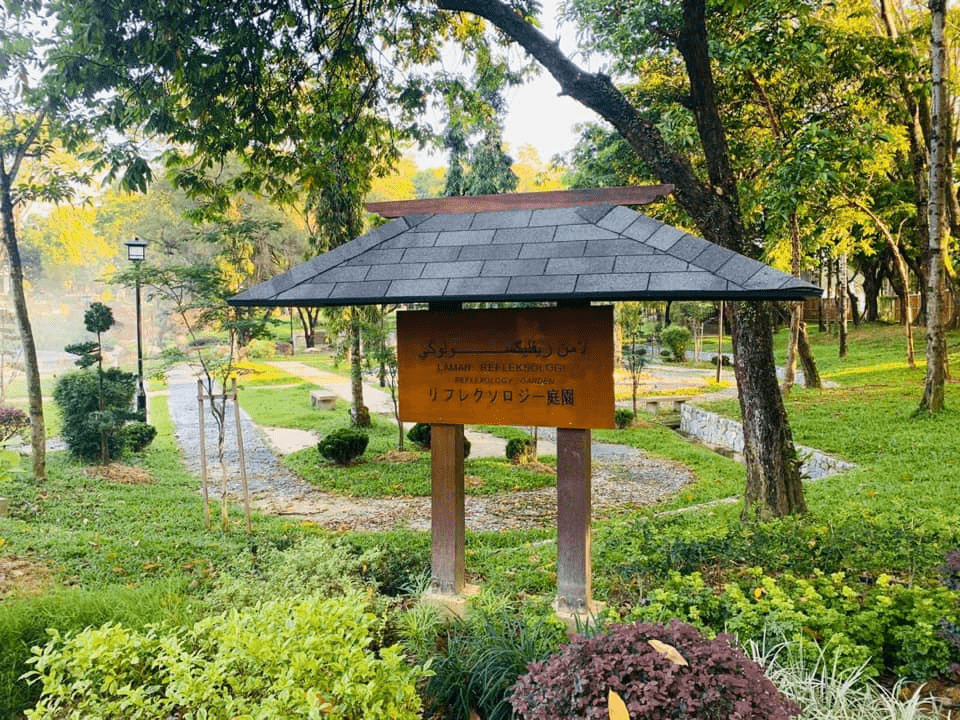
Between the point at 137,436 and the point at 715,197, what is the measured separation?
1038cm

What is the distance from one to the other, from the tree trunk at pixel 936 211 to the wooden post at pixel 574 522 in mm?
7894

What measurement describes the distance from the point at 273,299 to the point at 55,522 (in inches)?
216

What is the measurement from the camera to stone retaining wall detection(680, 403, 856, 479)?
30.0 feet

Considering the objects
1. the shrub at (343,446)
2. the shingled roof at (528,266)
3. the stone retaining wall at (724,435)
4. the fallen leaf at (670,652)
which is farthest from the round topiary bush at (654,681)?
the shrub at (343,446)

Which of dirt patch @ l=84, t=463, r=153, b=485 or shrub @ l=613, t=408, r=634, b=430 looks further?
shrub @ l=613, t=408, r=634, b=430

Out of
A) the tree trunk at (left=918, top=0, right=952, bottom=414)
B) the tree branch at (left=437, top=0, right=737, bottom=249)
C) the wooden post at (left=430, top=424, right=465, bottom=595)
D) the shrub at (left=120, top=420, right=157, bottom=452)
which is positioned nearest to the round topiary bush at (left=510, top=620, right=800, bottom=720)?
the wooden post at (left=430, top=424, right=465, bottom=595)

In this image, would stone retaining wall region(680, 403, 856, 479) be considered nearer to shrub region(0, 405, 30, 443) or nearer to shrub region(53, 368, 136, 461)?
shrub region(53, 368, 136, 461)

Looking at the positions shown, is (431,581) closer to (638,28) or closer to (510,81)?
(638,28)

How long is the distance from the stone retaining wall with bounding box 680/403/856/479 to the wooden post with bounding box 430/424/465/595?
6895 mm

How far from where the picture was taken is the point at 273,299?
3.54 m

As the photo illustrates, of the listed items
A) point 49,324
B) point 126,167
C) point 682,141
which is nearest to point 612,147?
point 682,141

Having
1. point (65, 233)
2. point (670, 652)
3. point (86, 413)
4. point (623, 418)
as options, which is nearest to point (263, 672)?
point (670, 652)

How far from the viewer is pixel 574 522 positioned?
12.6ft

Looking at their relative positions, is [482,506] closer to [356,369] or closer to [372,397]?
[356,369]
